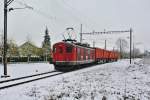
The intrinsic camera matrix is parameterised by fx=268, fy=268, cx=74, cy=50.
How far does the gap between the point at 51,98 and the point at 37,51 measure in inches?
2789

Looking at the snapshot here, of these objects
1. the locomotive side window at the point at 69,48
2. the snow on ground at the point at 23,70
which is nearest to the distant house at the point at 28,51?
the snow on ground at the point at 23,70

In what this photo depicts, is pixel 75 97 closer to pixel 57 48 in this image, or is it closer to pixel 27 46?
pixel 57 48

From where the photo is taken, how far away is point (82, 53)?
31.6m

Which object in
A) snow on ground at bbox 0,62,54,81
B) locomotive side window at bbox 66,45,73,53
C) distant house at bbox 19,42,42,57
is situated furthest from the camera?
distant house at bbox 19,42,42,57

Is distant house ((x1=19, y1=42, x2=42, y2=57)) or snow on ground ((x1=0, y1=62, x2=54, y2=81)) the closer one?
snow on ground ((x1=0, y1=62, x2=54, y2=81))

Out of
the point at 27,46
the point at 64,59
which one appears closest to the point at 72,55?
the point at 64,59

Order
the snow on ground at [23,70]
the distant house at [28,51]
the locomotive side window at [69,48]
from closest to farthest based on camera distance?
the snow on ground at [23,70] < the locomotive side window at [69,48] < the distant house at [28,51]

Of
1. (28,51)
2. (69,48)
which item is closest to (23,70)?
(69,48)

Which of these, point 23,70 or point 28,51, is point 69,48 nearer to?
point 23,70

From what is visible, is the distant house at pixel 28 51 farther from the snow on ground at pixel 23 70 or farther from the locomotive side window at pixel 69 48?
the locomotive side window at pixel 69 48

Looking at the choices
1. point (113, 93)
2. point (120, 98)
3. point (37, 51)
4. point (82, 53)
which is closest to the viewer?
point (120, 98)

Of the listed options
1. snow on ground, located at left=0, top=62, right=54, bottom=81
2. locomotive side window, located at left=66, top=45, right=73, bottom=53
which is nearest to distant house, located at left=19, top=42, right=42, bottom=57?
snow on ground, located at left=0, top=62, right=54, bottom=81

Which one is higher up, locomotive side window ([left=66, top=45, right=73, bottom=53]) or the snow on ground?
locomotive side window ([left=66, top=45, right=73, bottom=53])

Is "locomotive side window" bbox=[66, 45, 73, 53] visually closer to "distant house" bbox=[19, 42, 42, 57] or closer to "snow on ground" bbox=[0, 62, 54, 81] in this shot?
"snow on ground" bbox=[0, 62, 54, 81]
